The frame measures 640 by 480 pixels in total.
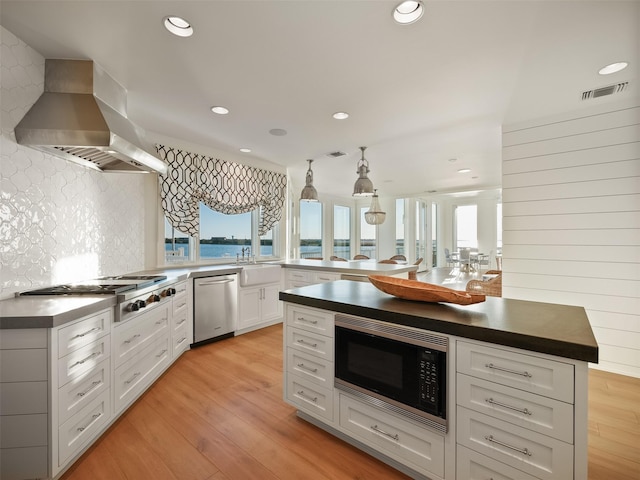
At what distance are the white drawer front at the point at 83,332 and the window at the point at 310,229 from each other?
5870 millimetres

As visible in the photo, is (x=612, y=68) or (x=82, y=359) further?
(x=612, y=68)

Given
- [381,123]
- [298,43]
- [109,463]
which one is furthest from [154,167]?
[381,123]

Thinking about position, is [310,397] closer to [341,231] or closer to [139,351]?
[139,351]

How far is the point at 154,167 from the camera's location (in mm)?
2566

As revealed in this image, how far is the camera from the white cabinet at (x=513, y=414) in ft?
3.54

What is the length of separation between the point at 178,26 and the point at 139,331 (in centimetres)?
220

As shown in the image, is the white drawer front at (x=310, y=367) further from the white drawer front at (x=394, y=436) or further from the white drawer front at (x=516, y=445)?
the white drawer front at (x=516, y=445)

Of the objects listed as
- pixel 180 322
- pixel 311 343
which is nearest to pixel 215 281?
pixel 180 322

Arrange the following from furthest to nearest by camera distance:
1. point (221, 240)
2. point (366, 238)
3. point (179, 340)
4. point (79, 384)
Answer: point (366, 238) < point (221, 240) < point (179, 340) < point (79, 384)

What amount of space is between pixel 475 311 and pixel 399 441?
0.82m

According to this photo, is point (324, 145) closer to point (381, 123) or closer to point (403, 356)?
point (381, 123)

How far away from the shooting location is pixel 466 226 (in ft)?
34.4

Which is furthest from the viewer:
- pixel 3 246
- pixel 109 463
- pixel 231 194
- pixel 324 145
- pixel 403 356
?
pixel 231 194

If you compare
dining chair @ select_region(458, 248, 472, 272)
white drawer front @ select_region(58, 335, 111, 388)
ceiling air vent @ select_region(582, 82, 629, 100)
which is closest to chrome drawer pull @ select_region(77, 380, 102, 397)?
white drawer front @ select_region(58, 335, 111, 388)
